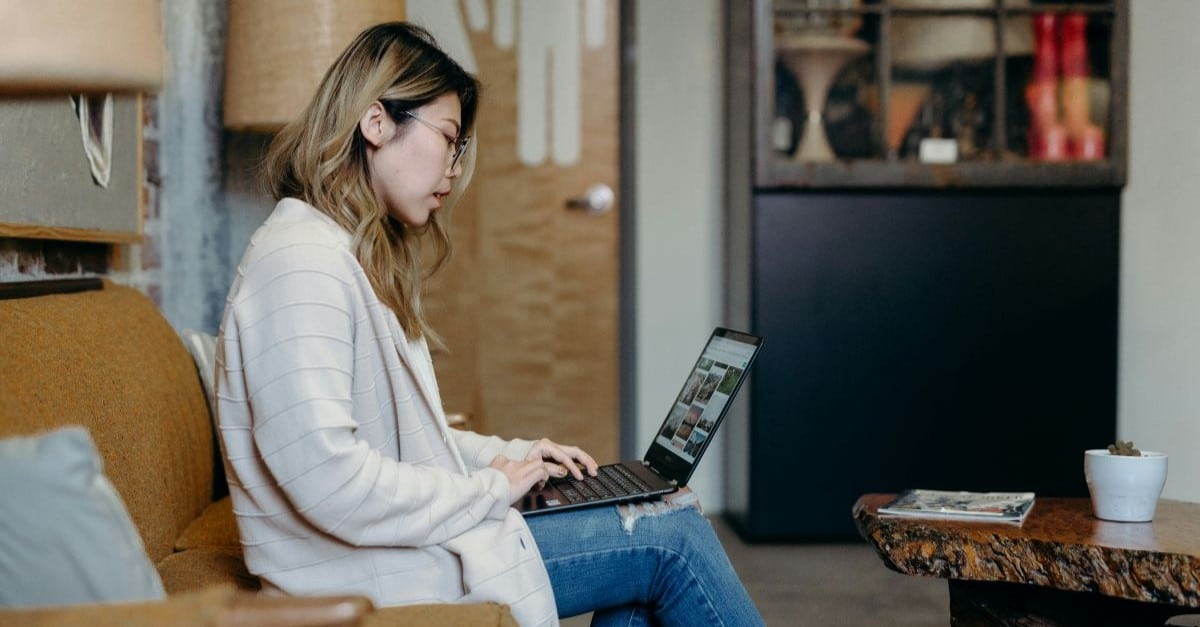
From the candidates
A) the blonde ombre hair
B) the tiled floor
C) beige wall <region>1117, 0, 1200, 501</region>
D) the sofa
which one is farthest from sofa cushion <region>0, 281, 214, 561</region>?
beige wall <region>1117, 0, 1200, 501</region>

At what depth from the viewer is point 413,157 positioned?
1.53 meters

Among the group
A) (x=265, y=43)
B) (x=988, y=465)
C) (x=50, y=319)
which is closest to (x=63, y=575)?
(x=50, y=319)

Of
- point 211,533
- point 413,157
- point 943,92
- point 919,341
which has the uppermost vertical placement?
point 943,92

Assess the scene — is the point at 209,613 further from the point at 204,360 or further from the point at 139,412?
the point at 204,360

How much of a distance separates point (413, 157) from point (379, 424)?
13.5 inches

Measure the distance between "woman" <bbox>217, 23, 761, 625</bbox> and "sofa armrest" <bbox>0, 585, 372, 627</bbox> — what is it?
1.50 feet

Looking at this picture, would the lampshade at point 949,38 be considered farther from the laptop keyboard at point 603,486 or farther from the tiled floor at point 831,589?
the laptop keyboard at point 603,486

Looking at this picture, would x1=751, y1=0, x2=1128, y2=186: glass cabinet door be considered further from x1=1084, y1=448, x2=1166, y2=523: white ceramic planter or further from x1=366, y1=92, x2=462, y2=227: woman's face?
x1=366, y1=92, x2=462, y2=227: woman's face

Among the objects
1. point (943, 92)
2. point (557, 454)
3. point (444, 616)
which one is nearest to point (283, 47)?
point (557, 454)

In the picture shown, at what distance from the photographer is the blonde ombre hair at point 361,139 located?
147cm

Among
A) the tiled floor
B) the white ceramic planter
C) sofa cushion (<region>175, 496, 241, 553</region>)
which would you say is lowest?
the tiled floor

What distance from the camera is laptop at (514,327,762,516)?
1562 mm

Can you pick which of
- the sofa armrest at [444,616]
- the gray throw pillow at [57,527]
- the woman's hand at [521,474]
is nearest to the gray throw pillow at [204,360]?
the woman's hand at [521,474]

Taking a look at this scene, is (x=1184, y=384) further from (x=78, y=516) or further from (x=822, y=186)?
(x=78, y=516)
